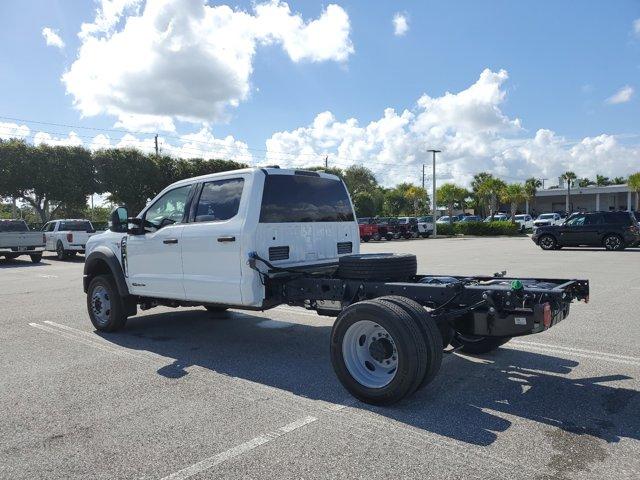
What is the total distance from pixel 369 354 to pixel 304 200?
2.27m

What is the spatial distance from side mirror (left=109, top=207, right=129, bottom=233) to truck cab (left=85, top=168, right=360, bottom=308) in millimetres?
12

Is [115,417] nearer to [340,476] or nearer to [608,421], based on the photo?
[340,476]

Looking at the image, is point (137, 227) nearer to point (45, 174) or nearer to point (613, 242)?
point (613, 242)

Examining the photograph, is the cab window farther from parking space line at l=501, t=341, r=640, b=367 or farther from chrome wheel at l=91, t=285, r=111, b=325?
parking space line at l=501, t=341, r=640, b=367

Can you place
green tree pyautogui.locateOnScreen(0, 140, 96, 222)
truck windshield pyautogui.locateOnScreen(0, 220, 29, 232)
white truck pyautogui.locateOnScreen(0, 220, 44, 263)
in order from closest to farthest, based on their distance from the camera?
white truck pyautogui.locateOnScreen(0, 220, 44, 263) < truck windshield pyautogui.locateOnScreen(0, 220, 29, 232) < green tree pyautogui.locateOnScreen(0, 140, 96, 222)

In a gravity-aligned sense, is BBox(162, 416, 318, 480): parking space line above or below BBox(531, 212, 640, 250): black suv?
below

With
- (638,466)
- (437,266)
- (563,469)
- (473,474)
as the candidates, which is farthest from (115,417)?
(437,266)

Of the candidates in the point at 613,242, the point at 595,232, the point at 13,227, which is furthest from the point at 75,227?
the point at 613,242

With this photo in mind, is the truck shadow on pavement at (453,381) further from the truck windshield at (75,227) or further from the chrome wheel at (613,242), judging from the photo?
the chrome wheel at (613,242)

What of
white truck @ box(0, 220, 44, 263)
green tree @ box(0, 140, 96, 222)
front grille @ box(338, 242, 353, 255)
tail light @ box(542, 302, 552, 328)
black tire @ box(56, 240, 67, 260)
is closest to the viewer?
tail light @ box(542, 302, 552, 328)

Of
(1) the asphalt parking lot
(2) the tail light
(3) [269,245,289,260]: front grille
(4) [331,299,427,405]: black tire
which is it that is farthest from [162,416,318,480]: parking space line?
(3) [269,245,289,260]: front grille

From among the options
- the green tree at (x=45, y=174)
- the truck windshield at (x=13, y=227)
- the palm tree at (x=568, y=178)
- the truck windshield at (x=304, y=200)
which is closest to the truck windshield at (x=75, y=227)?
the truck windshield at (x=13, y=227)

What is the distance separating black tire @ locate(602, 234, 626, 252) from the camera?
22.3 m

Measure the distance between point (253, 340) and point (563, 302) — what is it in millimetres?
3840
